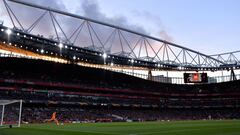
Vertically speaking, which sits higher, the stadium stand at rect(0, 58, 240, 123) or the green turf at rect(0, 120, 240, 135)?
the stadium stand at rect(0, 58, 240, 123)

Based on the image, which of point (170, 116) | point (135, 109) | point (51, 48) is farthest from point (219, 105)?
point (51, 48)

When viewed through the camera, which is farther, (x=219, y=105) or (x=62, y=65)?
(x=219, y=105)

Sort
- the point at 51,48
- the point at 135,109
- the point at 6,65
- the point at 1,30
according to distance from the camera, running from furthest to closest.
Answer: the point at 135,109, the point at 6,65, the point at 51,48, the point at 1,30

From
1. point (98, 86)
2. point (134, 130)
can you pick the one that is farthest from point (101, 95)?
point (134, 130)

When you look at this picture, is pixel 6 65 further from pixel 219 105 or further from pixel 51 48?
pixel 219 105

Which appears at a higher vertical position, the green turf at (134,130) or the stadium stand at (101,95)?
the stadium stand at (101,95)

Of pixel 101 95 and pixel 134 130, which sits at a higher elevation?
pixel 101 95

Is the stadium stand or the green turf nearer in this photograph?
the green turf

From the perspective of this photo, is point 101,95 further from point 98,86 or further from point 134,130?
point 134,130

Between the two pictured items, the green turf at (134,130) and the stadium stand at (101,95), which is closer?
the green turf at (134,130)

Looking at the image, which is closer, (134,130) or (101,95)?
(134,130)

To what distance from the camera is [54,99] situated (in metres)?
80.2

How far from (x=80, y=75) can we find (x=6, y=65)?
79.0 feet

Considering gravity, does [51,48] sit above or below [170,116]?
above
